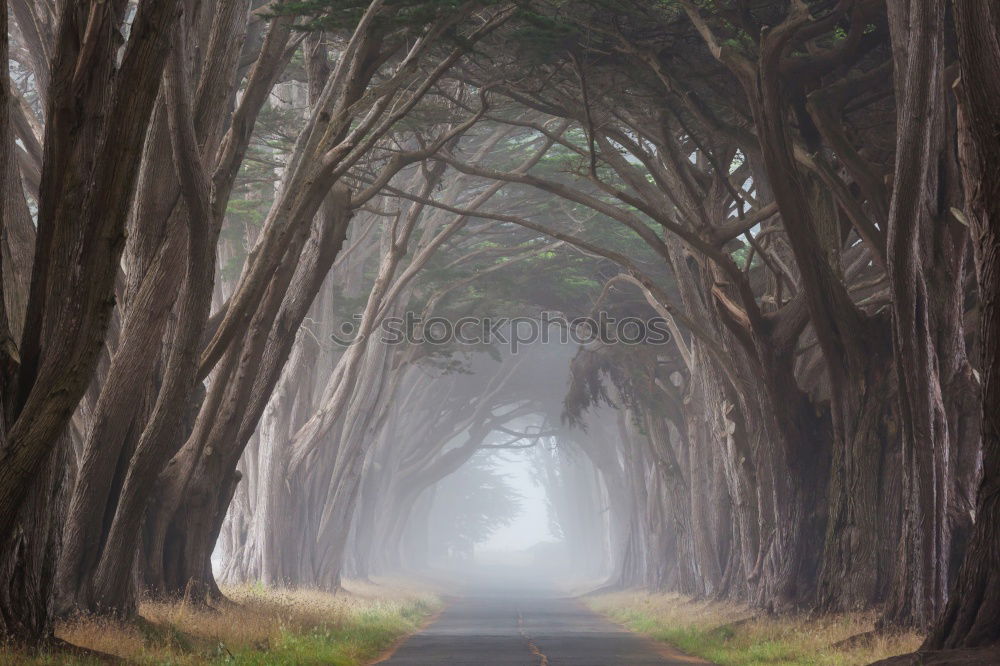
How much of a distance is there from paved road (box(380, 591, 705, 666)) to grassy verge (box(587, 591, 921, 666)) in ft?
1.32

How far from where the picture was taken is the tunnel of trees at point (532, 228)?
7.30 m

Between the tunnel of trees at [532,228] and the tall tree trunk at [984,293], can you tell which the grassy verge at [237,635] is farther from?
the tall tree trunk at [984,293]

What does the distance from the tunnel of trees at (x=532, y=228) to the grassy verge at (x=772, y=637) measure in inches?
20.5

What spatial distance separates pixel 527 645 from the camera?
44.2ft

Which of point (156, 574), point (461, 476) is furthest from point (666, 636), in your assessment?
point (461, 476)

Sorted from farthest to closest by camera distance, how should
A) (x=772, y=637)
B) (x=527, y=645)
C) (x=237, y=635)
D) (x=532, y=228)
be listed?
1. (x=532, y=228)
2. (x=527, y=645)
3. (x=772, y=637)
4. (x=237, y=635)

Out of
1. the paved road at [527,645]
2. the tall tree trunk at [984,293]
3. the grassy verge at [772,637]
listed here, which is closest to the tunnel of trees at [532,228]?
the tall tree trunk at [984,293]

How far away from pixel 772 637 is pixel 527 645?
2727 mm

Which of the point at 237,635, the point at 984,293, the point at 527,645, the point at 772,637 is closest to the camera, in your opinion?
the point at 984,293

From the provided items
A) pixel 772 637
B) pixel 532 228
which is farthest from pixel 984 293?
pixel 532 228

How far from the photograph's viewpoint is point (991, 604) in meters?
7.93

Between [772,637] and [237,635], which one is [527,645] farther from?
[237,635]

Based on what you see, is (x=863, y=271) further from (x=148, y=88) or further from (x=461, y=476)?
(x=461, y=476)

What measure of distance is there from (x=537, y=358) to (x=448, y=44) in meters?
25.1
